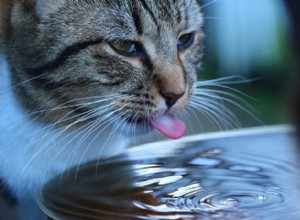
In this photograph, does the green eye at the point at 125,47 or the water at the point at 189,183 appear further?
the green eye at the point at 125,47

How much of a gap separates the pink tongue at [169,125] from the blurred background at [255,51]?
47cm

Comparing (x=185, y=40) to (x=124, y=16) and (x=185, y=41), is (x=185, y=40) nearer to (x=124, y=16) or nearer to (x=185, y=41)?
(x=185, y=41)

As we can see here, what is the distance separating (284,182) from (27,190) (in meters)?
0.38

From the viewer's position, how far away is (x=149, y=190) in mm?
847

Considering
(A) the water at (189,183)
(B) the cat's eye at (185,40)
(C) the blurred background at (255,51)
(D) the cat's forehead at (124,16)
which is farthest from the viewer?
(C) the blurred background at (255,51)

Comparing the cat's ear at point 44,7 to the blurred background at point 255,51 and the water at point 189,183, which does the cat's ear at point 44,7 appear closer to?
the water at point 189,183

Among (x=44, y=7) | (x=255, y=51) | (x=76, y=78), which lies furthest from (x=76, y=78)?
(x=255, y=51)

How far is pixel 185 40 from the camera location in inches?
40.1

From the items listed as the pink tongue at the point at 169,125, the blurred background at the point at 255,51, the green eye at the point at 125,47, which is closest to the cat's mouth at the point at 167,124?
the pink tongue at the point at 169,125

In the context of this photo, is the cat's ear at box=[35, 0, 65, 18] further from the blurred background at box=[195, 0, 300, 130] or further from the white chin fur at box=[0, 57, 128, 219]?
the blurred background at box=[195, 0, 300, 130]

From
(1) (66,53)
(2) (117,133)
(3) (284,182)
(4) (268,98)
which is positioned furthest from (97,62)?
(4) (268,98)

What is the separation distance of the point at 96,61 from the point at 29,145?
0.17 m

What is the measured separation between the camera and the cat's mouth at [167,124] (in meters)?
0.92

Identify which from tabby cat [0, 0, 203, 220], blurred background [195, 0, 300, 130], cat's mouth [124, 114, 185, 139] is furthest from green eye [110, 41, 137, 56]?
blurred background [195, 0, 300, 130]
